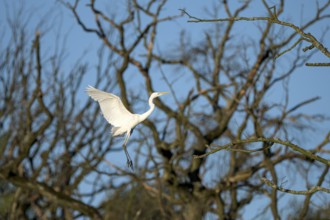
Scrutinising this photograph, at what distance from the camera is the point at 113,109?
512 cm

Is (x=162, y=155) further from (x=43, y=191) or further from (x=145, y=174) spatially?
(x=43, y=191)

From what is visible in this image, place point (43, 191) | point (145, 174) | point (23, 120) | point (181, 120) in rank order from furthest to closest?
point (23, 120) → point (145, 174) → point (181, 120) → point (43, 191)

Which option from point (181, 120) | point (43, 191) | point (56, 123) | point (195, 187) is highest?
point (56, 123)

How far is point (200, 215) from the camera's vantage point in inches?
374

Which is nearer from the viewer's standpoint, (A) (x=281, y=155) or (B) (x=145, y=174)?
(A) (x=281, y=155)

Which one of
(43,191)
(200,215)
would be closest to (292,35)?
(200,215)

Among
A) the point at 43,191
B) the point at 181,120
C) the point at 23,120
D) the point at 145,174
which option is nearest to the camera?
the point at 43,191

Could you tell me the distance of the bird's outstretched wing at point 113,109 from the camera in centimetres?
507

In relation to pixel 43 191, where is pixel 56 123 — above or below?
above

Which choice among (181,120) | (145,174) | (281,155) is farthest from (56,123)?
(281,155)

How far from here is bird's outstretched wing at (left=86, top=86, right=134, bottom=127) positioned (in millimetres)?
5066

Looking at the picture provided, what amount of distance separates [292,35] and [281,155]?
1.95m

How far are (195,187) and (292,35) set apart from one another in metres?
2.90

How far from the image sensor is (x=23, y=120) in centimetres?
1329
